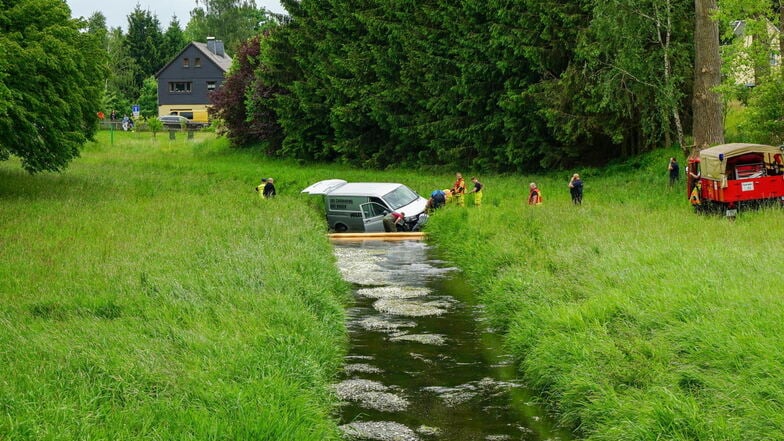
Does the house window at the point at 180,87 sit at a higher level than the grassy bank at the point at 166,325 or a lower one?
higher

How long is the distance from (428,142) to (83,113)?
16451 mm

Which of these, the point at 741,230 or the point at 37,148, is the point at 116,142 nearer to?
the point at 37,148

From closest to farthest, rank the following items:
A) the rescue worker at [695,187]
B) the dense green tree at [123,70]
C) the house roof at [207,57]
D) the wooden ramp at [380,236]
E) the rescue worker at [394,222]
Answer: the rescue worker at [695,187], the wooden ramp at [380,236], the rescue worker at [394,222], the house roof at [207,57], the dense green tree at [123,70]

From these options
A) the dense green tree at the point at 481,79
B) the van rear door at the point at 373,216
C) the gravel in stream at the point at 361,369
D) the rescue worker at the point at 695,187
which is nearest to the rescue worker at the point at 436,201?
Result: the van rear door at the point at 373,216

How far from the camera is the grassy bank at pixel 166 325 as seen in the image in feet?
28.1

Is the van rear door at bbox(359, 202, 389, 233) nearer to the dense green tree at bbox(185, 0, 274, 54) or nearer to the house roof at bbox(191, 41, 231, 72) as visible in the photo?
the house roof at bbox(191, 41, 231, 72)

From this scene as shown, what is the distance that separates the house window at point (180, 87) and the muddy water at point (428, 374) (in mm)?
89932

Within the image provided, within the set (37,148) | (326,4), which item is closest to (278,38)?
(326,4)

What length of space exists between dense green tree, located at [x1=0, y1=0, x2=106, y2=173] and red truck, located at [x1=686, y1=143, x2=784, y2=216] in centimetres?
1941

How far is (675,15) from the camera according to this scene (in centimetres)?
3350

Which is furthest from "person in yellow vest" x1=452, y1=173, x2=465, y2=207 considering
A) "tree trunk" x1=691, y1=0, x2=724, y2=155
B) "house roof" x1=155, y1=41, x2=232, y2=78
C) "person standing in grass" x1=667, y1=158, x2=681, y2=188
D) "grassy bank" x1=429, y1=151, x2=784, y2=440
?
"house roof" x1=155, y1=41, x2=232, y2=78

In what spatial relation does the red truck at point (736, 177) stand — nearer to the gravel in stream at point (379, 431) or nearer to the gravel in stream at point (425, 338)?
the gravel in stream at point (425, 338)

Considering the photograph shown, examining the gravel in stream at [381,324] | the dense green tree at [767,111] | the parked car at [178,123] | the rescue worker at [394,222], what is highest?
the parked car at [178,123]

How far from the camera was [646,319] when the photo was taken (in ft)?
38.8
